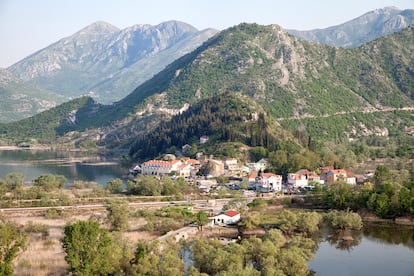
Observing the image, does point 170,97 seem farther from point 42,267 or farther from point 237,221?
point 42,267

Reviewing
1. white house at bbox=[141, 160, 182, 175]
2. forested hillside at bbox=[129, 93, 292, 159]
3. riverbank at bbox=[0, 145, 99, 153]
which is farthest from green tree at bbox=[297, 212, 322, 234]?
riverbank at bbox=[0, 145, 99, 153]

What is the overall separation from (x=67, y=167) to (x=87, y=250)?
83.8m

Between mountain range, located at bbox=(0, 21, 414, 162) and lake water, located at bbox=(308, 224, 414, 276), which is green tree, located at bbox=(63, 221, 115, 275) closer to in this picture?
lake water, located at bbox=(308, 224, 414, 276)

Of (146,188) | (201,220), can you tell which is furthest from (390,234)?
(146,188)

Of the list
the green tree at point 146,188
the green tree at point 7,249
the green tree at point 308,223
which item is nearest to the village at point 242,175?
the green tree at point 146,188

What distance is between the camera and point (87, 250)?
115ft

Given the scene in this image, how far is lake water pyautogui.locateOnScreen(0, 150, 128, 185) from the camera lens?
9969 cm

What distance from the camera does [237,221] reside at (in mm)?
55781

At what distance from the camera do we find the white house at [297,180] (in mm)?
81562

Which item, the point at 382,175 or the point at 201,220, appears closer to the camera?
the point at 201,220

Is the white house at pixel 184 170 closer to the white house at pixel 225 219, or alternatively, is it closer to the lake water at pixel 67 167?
the lake water at pixel 67 167

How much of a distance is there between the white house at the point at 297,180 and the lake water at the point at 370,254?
26.5 metres

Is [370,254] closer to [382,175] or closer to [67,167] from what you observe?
[382,175]

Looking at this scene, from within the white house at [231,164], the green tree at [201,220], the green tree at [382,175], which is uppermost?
the white house at [231,164]
